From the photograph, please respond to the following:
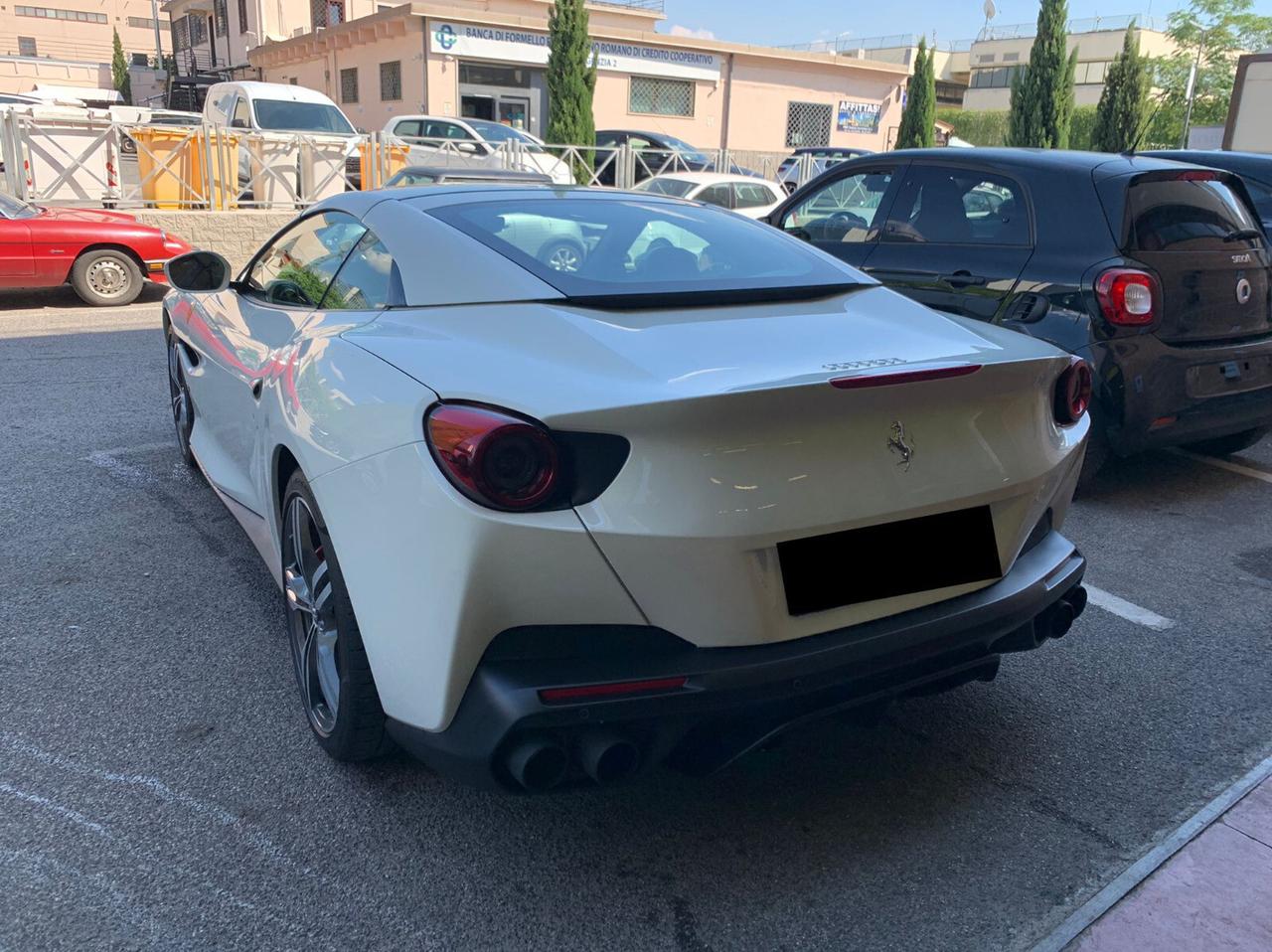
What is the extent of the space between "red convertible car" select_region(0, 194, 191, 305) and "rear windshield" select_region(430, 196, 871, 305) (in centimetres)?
745

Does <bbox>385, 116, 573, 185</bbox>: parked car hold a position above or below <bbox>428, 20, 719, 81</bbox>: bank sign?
below

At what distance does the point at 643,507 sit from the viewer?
6.43 ft

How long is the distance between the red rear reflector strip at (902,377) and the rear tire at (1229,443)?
4.15 m

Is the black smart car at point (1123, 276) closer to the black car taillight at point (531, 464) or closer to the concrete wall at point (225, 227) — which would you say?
the black car taillight at point (531, 464)

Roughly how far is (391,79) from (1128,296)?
28636 mm

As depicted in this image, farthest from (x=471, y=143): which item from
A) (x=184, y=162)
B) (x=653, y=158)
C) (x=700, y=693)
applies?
(x=700, y=693)

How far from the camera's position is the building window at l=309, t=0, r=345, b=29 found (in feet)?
123

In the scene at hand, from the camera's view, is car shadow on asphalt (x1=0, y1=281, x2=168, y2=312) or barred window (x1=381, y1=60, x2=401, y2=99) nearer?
car shadow on asphalt (x1=0, y1=281, x2=168, y2=312)

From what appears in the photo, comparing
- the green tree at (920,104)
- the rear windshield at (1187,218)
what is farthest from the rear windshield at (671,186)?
the green tree at (920,104)

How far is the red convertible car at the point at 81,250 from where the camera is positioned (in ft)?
30.6

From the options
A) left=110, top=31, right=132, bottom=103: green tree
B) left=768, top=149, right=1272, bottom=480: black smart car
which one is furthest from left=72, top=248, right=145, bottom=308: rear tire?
left=110, top=31, right=132, bottom=103: green tree

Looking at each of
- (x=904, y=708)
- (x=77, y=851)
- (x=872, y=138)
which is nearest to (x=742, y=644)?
(x=904, y=708)

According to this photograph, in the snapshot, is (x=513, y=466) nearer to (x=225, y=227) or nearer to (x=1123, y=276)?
(x=1123, y=276)

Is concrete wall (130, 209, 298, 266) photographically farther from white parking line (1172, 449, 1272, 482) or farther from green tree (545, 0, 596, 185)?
green tree (545, 0, 596, 185)
